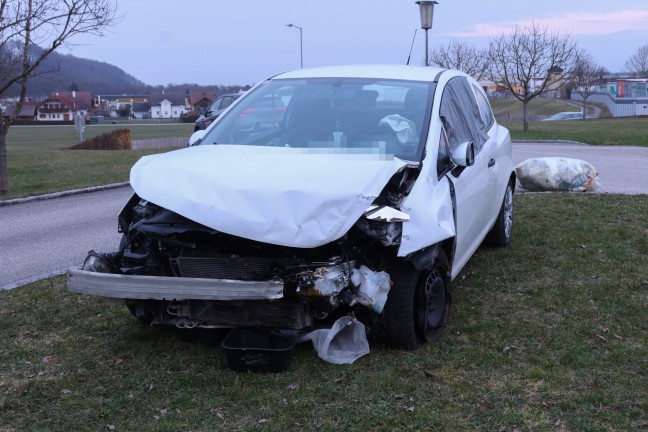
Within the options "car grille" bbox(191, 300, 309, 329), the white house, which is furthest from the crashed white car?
the white house

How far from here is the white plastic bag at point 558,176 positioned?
37.1ft

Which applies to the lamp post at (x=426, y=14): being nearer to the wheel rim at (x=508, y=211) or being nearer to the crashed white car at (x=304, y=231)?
the wheel rim at (x=508, y=211)

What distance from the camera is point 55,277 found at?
271 inches

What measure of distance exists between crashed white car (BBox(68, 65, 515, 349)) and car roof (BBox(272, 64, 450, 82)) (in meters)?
0.57

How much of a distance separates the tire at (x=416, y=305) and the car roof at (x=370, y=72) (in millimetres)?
1748

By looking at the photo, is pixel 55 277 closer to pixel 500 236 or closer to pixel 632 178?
pixel 500 236

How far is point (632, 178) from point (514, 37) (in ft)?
99.1

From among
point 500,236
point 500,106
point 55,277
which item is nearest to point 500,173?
point 500,236

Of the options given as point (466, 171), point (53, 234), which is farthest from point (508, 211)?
point (53, 234)

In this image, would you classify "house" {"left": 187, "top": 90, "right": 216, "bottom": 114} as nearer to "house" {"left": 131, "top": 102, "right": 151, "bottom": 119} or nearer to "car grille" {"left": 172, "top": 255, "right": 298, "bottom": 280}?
"house" {"left": 131, "top": 102, "right": 151, "bottom": 119}

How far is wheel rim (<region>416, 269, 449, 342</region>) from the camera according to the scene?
187 inches

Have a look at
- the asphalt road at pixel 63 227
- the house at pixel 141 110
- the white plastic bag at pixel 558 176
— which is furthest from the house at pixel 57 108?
the white plastic bag at pixel 558 176

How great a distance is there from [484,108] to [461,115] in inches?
52.9

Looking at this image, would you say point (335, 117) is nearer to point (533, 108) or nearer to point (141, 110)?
point (533, 108)
